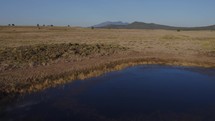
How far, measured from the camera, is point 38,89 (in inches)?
719

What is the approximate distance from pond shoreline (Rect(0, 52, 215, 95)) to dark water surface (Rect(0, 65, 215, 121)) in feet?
3.16

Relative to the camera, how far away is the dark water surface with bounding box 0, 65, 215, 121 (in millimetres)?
13922

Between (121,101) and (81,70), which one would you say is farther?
(81,70)

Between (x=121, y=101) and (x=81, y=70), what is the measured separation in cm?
895

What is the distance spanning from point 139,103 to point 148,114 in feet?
6.50

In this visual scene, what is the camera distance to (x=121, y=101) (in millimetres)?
16609

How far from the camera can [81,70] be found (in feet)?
81.9

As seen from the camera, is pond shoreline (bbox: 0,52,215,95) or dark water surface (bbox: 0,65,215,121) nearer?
dark water surface (bbox: 0,65,215,121)

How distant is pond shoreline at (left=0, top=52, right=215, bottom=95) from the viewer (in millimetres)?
18281

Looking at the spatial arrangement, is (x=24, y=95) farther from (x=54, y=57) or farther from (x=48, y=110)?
(x=54, y=57)

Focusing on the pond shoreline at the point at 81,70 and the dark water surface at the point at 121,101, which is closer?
the dark water surface at the point at 121,101

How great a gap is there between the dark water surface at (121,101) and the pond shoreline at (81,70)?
3.16ft

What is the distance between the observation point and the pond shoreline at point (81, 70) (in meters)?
18.3

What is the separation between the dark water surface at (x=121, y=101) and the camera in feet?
45.7
